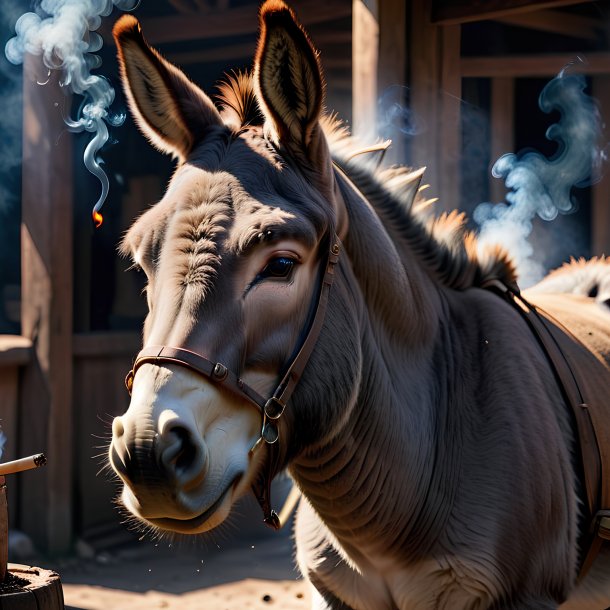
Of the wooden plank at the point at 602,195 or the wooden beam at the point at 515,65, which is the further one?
the wooden plank at the point at 602,195

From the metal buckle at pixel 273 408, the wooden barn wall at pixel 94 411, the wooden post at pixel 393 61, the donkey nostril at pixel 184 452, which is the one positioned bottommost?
the wooden barn wall at pixel 94 411

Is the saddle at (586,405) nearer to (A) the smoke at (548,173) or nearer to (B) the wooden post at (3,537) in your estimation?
(B) the wooden post at (3,537)

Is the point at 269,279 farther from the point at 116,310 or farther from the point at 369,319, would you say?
the point at 116,310

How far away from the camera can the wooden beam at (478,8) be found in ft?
14.1

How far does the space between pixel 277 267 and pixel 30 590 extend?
3.53 feet

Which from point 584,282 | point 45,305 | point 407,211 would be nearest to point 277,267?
point 407,211

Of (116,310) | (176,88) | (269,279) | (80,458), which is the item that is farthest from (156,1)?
(269,279)

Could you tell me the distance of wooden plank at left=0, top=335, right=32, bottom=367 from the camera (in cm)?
521

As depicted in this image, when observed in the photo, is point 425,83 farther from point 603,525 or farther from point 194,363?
point 194,363

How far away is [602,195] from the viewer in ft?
20.9

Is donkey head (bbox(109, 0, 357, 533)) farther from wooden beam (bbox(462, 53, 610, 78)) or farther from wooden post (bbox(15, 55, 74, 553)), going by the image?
wooden beam (bbox(462, 53, 610, 78))

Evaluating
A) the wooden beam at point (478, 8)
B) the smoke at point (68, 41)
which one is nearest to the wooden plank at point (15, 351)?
the smoke at point (68, 41)

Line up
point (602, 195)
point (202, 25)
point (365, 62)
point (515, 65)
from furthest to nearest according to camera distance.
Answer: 1. point (602, 195)
2. point (202, 25)
3. point (515, 65)
4. point (365, 62)

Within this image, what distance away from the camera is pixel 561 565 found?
2184mm
